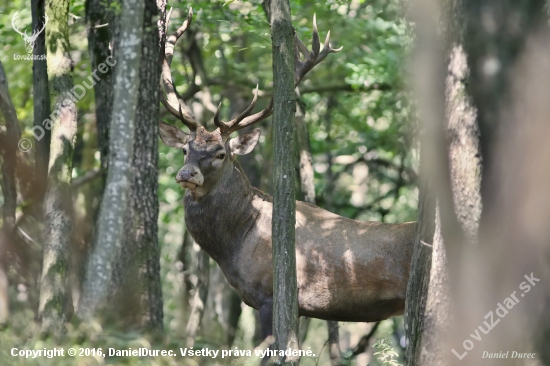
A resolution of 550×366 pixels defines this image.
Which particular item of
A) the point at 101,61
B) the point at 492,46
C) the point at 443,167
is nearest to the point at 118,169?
the point at 443,167

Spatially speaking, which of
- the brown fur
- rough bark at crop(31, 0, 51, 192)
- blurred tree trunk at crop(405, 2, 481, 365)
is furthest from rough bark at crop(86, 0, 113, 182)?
blurred tree trunk at crop(405, 2, 481, 365)

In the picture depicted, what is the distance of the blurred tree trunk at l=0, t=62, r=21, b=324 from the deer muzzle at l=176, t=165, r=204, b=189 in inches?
95.5

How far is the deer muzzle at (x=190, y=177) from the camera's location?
25.0ft

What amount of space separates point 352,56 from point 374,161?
212 cm

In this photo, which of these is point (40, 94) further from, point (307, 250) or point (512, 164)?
point (512, 164)

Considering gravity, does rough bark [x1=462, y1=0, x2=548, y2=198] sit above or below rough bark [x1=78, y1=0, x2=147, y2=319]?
above

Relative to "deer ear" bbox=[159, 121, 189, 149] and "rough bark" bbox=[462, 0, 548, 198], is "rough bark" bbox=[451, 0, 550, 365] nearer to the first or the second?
"rough bark" bbox=[462, 0, 548, 198]

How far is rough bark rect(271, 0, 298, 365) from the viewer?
612 centimetres

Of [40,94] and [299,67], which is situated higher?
[299,67]

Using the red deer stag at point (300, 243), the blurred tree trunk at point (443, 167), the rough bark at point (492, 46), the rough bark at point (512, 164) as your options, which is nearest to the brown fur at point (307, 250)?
the red deer stag at point (300, 243)

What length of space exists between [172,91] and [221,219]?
173 centimetres

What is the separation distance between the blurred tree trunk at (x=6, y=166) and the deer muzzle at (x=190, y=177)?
243 centimetres

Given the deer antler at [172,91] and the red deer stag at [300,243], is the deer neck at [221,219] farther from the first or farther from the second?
the deer antler at [172,91]

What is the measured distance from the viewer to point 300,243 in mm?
7938
